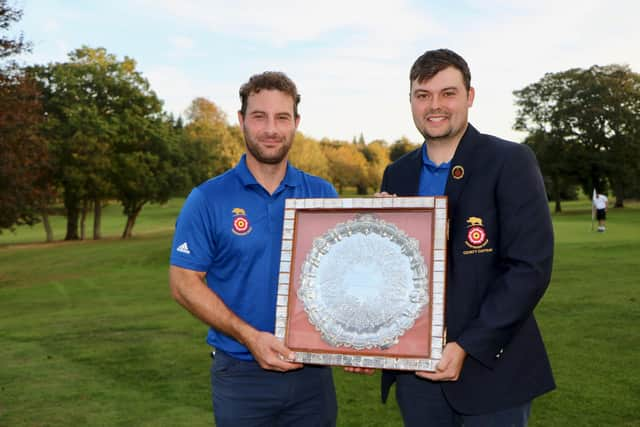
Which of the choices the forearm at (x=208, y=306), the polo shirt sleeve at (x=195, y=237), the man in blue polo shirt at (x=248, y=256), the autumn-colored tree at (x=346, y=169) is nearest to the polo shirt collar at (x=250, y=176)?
the man in blue polo shirt at (x=248, y=256)

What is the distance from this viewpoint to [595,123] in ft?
195

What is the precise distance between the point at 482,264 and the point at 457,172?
50cm

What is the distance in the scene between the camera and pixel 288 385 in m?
3.73

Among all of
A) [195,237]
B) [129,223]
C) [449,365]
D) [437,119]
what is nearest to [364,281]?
[449,365]

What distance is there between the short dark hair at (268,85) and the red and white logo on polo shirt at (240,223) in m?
0.57

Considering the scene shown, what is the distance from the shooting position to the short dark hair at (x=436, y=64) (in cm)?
329

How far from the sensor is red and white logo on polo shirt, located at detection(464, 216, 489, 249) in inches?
124

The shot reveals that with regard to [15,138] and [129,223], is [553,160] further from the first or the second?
[15,138]

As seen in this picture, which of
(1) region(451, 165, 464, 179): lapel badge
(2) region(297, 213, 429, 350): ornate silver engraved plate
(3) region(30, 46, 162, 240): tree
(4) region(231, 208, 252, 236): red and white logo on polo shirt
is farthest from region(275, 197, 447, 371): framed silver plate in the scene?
(3) region(30, 46, 162, 240): tree

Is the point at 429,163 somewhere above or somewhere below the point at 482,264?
above

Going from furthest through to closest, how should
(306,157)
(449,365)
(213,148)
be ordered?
(306,157) < (213,148) < (449,365)

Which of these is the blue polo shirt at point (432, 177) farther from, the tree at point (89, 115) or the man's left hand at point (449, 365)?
the tree at point (89, 115)

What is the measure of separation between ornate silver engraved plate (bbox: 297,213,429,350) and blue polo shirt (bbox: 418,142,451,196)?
1.64 feet

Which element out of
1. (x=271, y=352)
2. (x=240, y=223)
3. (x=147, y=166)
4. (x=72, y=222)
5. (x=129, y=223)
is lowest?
(x=72, y=222)
